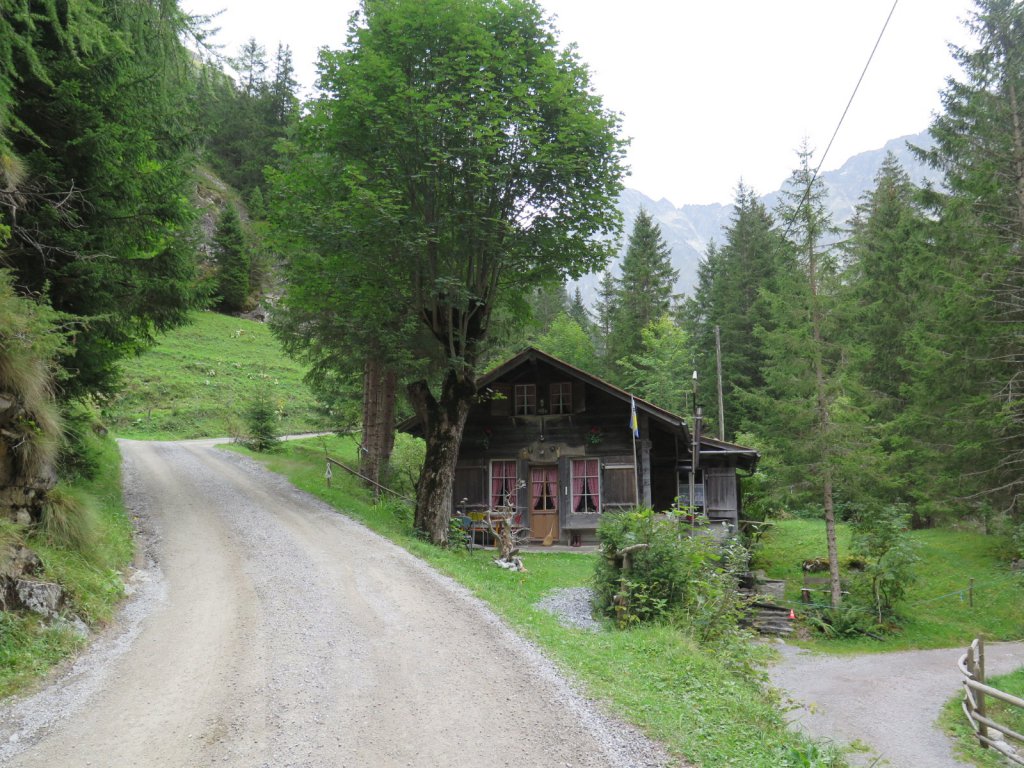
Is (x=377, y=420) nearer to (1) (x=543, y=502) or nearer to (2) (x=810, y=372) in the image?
(1) (x=543, y=502)

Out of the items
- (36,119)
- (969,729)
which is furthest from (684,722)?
(36,119)

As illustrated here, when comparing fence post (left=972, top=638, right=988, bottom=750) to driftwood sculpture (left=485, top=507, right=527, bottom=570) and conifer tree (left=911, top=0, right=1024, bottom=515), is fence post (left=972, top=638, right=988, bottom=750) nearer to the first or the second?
conifer tree (left=911, top=0, right=1024, bottom=515)

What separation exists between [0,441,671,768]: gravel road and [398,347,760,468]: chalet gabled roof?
873cm

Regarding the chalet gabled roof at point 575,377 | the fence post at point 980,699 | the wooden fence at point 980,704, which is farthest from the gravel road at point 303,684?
the chalet gabled roof at point 575,377

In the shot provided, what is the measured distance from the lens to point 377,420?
810 inches

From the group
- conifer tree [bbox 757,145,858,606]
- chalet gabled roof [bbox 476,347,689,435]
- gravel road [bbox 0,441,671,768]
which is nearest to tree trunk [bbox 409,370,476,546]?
chalet gabled roof [bbox 476,347,689,435]

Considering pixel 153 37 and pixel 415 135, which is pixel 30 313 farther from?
pixel 415 135

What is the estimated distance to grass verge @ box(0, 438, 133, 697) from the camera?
601 cm

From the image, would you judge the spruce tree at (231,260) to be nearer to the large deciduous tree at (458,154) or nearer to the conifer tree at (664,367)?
the conifer tree at (664,367)

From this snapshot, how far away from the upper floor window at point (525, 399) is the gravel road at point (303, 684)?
32.2ft

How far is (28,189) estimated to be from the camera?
27.4 ft

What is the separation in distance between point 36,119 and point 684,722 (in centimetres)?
1108

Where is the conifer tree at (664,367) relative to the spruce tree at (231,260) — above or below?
below

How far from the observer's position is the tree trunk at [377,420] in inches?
799
